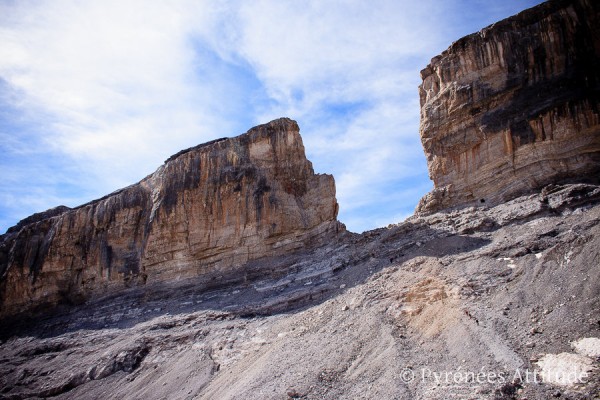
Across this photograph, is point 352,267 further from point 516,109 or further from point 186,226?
point 186,226

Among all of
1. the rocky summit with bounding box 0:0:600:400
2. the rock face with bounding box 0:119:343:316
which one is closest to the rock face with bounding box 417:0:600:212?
the rocky summit with bounding box 0:0:600:400

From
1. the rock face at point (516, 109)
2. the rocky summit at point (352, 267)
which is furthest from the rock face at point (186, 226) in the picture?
the rock face at point (516, 109)

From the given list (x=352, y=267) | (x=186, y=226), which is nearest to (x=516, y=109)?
(x=352, y=267)

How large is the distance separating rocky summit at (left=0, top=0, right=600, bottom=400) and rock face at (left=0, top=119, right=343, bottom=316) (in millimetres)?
164

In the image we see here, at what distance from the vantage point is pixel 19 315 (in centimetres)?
3597

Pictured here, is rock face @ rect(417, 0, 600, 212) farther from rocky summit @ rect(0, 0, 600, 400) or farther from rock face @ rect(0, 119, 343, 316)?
rock face @ rect(0, 119, 343, 316)

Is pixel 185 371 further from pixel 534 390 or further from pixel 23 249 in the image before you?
pixel 23 249

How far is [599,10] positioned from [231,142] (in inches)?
1034

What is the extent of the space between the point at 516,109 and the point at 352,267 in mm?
13747

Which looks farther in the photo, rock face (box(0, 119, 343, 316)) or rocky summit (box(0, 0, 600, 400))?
rock face (box(0, 119, 343, 316))

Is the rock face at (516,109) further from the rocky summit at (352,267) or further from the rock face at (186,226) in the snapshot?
the rock face at (186,226)

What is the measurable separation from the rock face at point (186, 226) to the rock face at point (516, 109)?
935cm

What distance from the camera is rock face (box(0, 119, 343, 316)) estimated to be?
3158 cm

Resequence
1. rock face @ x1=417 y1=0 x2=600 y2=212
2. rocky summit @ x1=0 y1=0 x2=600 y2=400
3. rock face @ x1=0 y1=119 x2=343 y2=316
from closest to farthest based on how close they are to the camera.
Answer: rocky summit @ x1=0 y1=0 x2=600 y2=400, rock face @ x1=417 y1=0 x2=600 y2=212, rock face @ x1=0 y1=119 x2=343 y2=316
